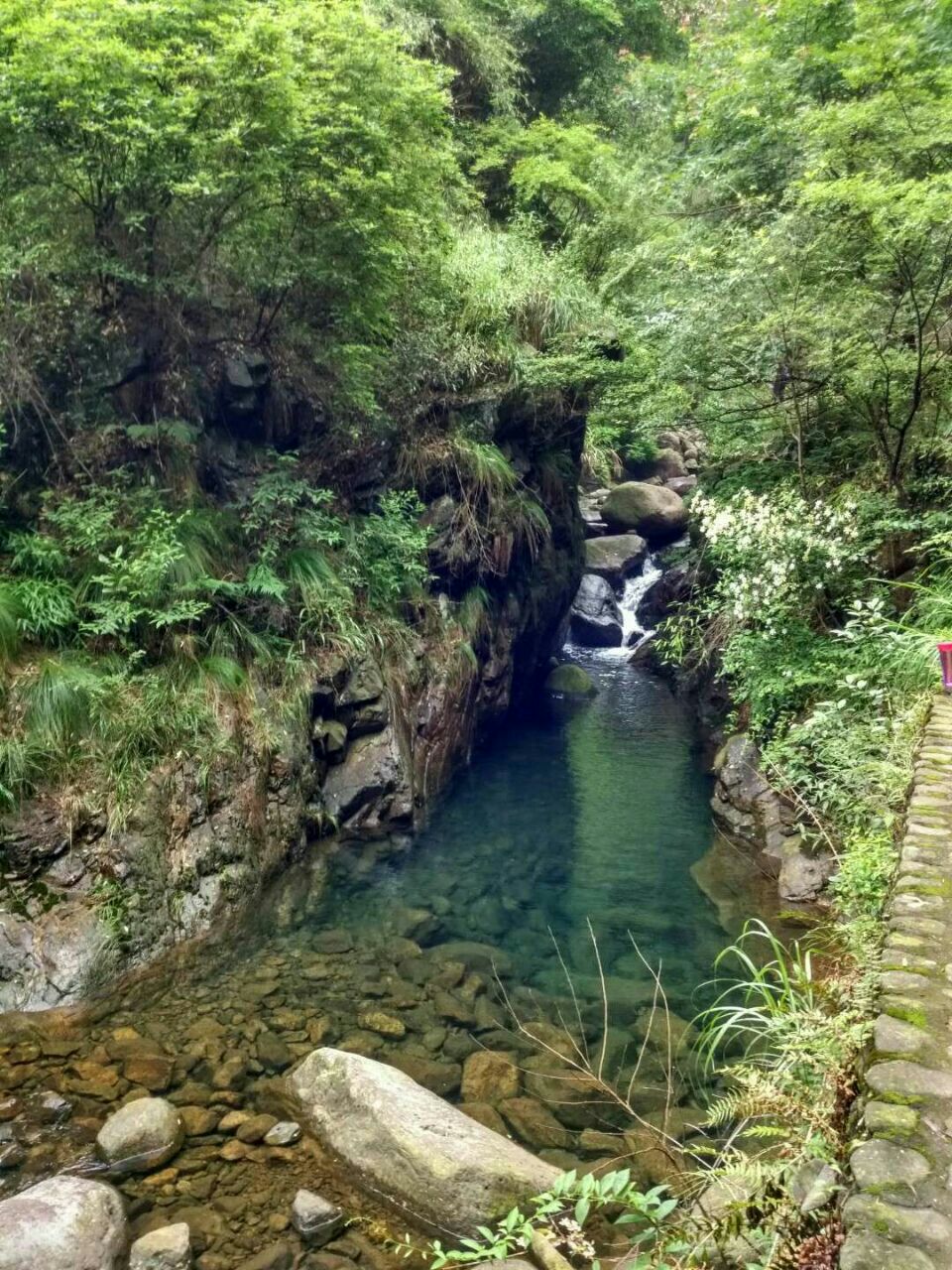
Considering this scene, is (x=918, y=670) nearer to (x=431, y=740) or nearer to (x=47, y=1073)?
(x=431, y=740)

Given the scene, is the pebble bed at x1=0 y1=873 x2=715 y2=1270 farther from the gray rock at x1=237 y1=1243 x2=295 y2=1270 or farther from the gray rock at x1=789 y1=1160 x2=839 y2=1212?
the gray rock at x1=789 y1=1160 x2=839 y2=1212

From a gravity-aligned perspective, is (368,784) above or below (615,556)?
below

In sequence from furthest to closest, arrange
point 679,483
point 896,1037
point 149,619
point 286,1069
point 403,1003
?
point 679,483, point 149,619, point 403,1003, point 286,1069, point 896,1037

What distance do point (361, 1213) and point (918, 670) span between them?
532 centimetres

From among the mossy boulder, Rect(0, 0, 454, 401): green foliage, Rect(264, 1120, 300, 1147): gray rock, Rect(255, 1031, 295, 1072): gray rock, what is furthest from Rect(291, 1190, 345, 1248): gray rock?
the mossy boulder

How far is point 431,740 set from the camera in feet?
31.0

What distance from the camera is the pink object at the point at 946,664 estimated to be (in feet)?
18.6

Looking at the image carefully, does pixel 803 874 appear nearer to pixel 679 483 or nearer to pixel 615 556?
pixel 615 556

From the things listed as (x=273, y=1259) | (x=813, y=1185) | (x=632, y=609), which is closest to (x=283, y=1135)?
(x=273, y=1259)

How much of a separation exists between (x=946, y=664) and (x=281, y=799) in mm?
5408

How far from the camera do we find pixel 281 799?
7.02 meters

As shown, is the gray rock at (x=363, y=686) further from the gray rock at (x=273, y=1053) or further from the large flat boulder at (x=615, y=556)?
the large flat boulder at (x=615, y=556)

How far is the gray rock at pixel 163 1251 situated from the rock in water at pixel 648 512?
1762cm

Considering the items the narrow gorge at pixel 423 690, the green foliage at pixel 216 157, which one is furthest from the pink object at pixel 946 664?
the green foliage at pixel 216 157
